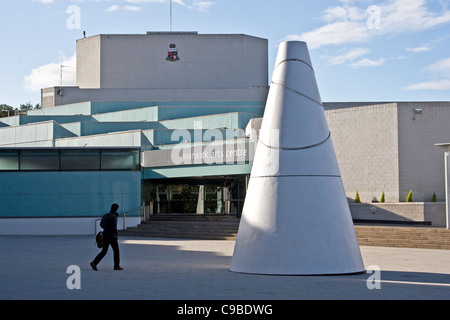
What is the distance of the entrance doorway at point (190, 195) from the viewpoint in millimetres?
32906

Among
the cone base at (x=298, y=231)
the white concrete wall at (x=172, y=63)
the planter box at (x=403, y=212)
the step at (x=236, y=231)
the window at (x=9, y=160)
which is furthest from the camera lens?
the white concrete wall at (x=172, y=63)

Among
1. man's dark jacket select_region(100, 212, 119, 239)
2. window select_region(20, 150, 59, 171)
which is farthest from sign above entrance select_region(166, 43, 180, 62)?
man's dark jacket select_region(100, 212, 119, 239)

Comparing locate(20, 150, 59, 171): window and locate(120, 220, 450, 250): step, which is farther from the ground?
locate(20, 150, 59, 171): window

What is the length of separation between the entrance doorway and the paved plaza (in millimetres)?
14770

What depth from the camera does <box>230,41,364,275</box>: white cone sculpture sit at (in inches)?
444

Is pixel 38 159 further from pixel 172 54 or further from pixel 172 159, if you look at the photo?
pixel 172 54

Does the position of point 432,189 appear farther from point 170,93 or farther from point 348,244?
point 170,93

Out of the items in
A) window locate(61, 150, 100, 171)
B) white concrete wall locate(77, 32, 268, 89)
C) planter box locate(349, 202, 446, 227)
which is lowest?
planter box locate(349, 202, 446, 227)

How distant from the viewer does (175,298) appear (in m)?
8.65

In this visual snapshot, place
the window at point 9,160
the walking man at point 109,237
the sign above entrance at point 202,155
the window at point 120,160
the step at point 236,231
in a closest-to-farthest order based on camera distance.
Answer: the walking man at point 109,237 < the step at point 236,231 < the window at point 9,160 < the sign above entrance at point 202,155 < the window at point 120,160

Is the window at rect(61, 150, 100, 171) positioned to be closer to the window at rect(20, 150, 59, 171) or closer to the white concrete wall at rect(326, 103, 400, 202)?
the window at rect(20, 150, 59, 171)

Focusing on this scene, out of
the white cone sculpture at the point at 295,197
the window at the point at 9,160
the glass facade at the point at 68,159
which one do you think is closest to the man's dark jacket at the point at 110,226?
the white cone sculpture at the point at 295,197

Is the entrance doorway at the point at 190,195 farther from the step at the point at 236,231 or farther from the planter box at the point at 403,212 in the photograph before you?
the planter box at the point at 403,212

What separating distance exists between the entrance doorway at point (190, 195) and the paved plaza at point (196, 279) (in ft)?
48.5
